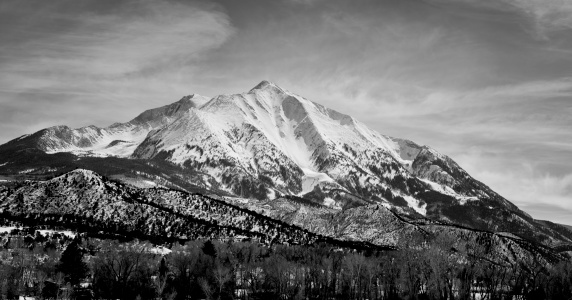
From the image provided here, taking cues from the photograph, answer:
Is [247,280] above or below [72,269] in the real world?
below

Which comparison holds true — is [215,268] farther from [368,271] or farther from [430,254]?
[430,254]

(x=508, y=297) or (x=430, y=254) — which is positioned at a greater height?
(x=430, y=254)

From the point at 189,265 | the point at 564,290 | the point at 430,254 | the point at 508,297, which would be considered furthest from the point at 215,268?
the point at 564,290

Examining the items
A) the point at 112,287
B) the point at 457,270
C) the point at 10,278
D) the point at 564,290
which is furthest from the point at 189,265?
the point at 564,290

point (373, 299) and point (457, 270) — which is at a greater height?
point (457, 270)

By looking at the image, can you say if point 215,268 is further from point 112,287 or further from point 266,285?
point 112,287

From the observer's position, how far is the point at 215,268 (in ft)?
588

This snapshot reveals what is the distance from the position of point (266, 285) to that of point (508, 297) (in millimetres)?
Answer: 84354

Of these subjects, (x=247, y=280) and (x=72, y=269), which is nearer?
(x=247, y=280)

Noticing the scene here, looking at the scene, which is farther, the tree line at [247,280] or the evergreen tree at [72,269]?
the evergreen tree at [72,269]

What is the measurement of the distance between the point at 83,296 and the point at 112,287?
1330 cm

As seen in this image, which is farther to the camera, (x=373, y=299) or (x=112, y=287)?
(x=373, y=299)

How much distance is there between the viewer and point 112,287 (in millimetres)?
164750

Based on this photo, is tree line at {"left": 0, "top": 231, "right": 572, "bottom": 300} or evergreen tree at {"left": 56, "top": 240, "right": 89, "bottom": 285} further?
evergreen tree at {"left": 56, "top": 240, "right": 89, "bottom": 285}
